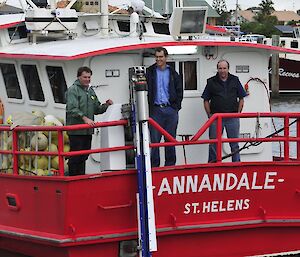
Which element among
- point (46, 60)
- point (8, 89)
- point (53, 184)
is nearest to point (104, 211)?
point (53, 184)

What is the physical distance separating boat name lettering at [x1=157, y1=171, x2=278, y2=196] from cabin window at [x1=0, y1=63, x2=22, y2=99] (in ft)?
10.8

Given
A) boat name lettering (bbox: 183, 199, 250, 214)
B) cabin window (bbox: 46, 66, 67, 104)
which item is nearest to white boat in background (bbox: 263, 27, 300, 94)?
cabin window (bbox: 46, 66, 67, 104)

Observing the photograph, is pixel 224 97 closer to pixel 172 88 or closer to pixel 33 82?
pixel 172 88

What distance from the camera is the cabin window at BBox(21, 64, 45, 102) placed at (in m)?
12.6

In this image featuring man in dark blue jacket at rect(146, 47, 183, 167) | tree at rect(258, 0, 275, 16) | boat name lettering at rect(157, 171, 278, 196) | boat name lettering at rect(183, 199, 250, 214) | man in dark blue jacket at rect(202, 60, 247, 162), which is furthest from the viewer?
tree at rect(258, 0, 275, 16)

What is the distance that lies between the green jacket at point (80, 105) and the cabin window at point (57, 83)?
89cm

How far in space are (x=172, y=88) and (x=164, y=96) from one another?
0.49 feet

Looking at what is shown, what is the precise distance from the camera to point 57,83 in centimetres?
1218

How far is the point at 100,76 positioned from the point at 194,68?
1354 millimetres

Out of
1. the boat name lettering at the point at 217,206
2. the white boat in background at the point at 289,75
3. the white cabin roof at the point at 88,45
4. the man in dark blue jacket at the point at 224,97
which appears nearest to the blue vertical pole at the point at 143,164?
the boat name lettering at the point at 217,206

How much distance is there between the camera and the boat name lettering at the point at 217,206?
11008 millimetres

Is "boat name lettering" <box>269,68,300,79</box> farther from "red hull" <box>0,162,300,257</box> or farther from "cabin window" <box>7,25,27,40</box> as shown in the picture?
"red hull" <box>0,162,300,257</box>

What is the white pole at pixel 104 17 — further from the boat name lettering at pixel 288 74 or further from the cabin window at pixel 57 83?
the boat name lettering at pixel 288 74

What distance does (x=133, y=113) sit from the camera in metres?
10.7
